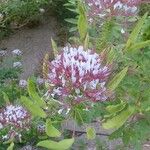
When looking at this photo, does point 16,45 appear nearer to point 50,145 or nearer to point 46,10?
point 46,10

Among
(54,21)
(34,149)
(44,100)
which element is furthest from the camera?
(54,21)

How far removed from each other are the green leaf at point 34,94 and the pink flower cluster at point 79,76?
0.05 metres

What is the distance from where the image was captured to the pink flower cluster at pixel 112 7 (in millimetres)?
1636

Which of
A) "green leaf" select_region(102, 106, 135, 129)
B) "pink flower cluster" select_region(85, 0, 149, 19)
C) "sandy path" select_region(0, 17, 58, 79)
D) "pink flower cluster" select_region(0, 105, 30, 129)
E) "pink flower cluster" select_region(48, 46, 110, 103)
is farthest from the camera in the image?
"sandy path" select_region(0, 17, 58, 79)

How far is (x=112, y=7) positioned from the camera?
166 cm

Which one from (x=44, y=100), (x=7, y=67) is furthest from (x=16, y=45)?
(x=44, y=100)

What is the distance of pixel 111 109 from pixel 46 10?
10.7ft

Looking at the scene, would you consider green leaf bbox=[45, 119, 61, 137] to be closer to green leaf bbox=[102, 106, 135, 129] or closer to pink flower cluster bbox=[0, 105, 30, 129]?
green leaf bbox=[102, 106, 135, 129]

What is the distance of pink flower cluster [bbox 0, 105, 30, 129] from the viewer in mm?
1866

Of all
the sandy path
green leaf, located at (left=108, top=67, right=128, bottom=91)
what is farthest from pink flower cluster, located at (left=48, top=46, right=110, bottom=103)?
the sandy path

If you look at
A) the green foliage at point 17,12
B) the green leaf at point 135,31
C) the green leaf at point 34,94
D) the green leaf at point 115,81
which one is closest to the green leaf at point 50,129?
the green leaf at point 34,94

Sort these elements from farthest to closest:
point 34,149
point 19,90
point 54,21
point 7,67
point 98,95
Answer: point 54,21
point 7,67
point 19,90
point 34,149
point 98,95

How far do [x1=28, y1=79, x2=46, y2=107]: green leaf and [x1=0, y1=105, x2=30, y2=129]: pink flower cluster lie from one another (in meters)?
0.39

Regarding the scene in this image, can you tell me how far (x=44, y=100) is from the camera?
5.12 ft
